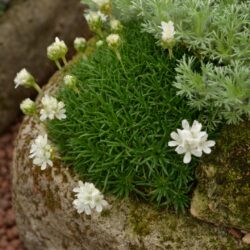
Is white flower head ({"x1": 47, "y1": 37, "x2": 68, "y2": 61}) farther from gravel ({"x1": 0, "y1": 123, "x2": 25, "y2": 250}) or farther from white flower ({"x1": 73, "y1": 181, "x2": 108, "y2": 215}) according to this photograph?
gravel ({"x1": 0, "y1": 123, "x2": 25, "y2": 250})

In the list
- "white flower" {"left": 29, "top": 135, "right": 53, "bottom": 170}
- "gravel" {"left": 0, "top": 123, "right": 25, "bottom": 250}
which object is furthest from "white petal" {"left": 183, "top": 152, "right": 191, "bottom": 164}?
"gravel" {"left": 0, "top": 123, "right": 25, "bottom": 250}

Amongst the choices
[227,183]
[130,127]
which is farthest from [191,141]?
[130,127]

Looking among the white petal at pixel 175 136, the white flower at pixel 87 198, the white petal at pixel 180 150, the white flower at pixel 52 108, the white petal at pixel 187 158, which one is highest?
the white flower at pixel 52 108

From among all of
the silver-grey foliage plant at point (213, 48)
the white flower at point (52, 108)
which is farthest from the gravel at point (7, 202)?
the silver-grey foliage plant at point (213, 48)

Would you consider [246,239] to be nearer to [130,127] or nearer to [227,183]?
[227,183]

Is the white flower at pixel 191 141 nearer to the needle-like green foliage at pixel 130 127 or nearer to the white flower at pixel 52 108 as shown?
the needle-like green foliage at pixel 130 127
